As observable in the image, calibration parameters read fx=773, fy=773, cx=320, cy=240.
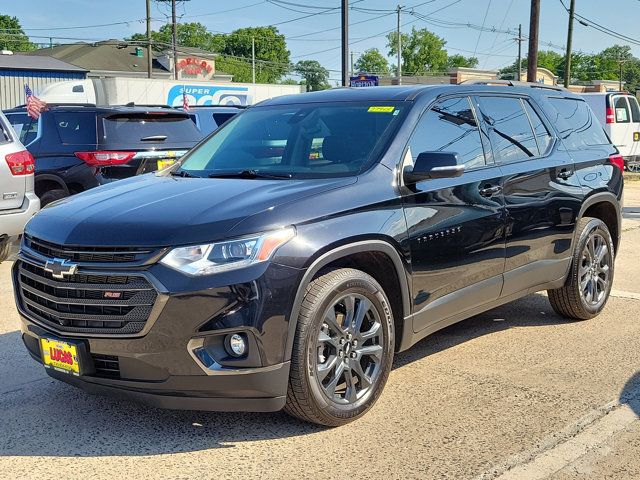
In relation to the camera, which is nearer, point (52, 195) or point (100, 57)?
point (52, 195)

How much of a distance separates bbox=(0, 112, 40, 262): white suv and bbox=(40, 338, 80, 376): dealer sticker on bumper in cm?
429

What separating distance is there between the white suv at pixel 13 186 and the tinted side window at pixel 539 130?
5064 mm

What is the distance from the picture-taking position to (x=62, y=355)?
3.80 meters

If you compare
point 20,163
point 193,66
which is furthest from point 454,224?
point 193,66

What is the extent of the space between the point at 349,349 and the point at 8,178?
5189 millimetres

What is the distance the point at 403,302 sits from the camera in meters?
4.32

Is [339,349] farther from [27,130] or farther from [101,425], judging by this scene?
[27,130]

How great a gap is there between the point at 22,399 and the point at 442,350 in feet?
9.06

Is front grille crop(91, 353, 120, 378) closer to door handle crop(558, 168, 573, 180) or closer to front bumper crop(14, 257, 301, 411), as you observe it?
front bumper crop(14, 257, 301, 411)

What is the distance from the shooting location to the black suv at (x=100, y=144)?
9125mm

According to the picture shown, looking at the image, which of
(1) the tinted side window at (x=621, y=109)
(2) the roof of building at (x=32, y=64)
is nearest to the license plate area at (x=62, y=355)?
(1) the tinted side window at (x=621, y=109)

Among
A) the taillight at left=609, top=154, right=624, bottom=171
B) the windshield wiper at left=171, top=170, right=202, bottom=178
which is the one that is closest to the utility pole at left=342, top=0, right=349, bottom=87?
the taillight at left=609, top=154, right=624, bottom=171

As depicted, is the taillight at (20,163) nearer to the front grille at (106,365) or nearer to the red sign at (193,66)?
the front grille at (106,365)

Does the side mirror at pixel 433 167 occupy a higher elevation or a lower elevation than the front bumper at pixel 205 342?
higher
